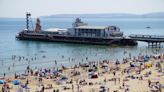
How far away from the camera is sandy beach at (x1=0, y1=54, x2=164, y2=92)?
122ft

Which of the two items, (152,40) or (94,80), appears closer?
(94,80)

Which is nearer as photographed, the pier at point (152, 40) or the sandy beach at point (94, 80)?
the sandy beach at point (94, 80)

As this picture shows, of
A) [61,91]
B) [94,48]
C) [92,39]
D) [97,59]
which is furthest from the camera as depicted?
[92,39]

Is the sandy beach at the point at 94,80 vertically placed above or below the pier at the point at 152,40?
below

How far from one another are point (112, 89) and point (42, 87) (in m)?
7.18

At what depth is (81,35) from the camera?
91750mm

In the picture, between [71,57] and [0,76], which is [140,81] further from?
[71,57]

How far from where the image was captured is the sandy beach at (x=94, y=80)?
37219 millimetres

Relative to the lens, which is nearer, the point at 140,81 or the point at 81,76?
the point at 140,81

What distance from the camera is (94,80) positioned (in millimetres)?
42312

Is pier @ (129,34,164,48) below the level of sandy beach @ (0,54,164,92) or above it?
above

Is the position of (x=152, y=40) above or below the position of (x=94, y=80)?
above

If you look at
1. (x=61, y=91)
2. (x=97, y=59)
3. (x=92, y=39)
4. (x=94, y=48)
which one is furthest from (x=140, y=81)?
(x=92, y=39)

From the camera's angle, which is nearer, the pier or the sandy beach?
the sandy beach
